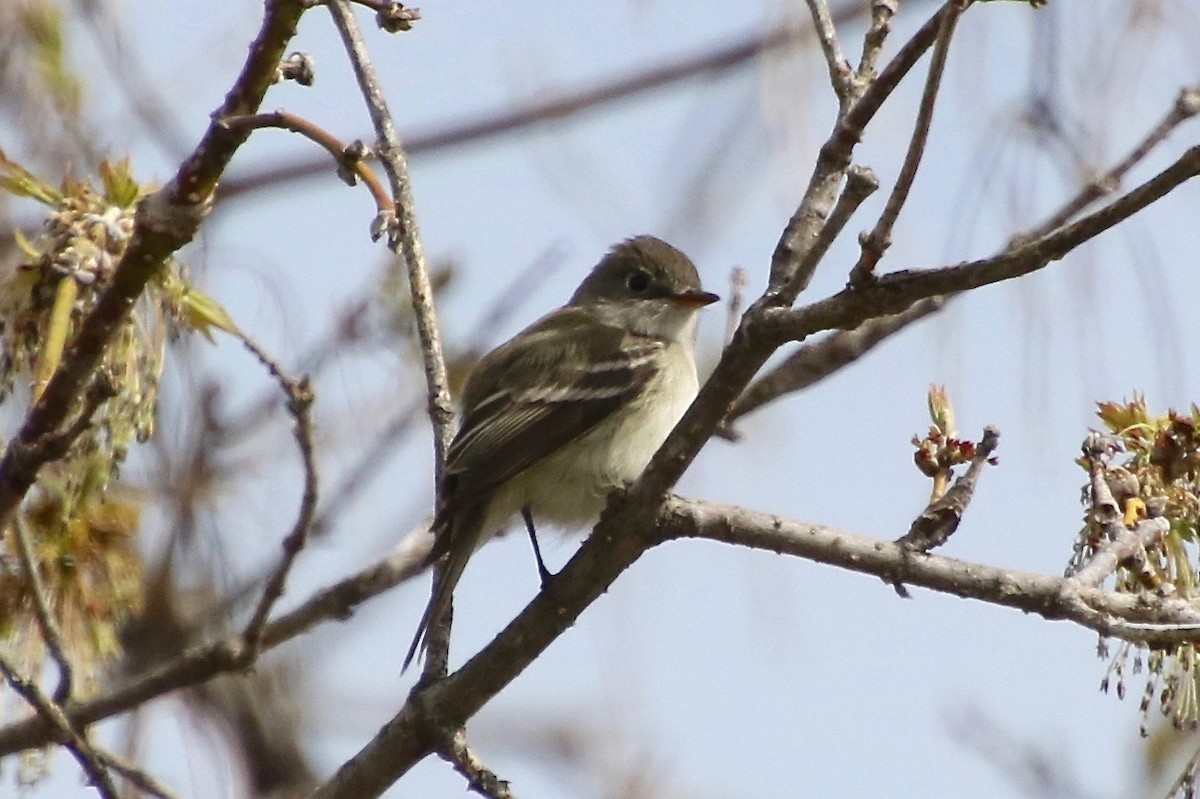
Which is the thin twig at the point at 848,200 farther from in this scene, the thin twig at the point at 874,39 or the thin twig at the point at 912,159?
the thin twig at the point at 874,39

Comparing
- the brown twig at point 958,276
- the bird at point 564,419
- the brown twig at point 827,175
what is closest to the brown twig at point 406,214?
Result: the bird at point 564,419

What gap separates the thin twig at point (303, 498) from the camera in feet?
9.20

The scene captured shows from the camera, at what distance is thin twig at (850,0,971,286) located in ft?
6.38

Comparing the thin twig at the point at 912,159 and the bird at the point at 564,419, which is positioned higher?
the bird at the point at 564,419

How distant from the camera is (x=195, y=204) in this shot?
7.35 ft

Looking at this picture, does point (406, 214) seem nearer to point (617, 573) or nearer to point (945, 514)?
point (617, 573)

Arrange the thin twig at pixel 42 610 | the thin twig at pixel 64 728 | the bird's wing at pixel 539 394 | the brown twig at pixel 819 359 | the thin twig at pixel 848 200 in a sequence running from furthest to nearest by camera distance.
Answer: the bird's wing at pixel 539 394 < the brown twig at pixel 819 359 < the thin twig at pixel 64 728 < the thin twig at pixel 42 610 < the thin twig at pixel 848 200

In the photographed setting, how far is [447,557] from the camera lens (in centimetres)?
405

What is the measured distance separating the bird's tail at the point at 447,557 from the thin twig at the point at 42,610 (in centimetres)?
87

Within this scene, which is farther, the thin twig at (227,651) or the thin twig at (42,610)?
the thin twig at (227,651)

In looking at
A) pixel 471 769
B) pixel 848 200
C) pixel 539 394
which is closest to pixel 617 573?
pixel 471 769

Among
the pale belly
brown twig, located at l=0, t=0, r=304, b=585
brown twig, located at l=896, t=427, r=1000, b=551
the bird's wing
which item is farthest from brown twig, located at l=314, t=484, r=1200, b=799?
the pale belly

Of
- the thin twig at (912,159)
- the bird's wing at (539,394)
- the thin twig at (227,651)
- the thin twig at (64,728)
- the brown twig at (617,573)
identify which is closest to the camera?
the thin twig at (912,159)

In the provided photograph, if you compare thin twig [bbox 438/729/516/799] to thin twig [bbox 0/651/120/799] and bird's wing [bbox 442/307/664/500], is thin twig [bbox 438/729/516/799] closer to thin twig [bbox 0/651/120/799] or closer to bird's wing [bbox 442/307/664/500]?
thin twig [bbox 0/651/120/799]
